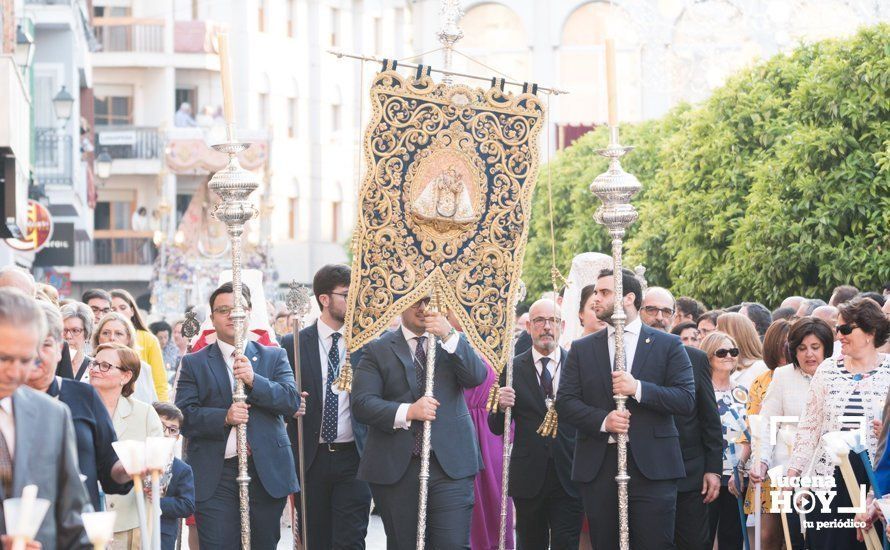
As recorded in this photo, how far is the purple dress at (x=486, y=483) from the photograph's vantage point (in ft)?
45.6

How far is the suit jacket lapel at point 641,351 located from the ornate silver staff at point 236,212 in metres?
2.34

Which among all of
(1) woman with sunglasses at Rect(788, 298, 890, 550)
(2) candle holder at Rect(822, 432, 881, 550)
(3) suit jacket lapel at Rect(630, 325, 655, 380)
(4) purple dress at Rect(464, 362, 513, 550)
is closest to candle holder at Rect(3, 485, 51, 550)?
(2) candle holder at Rect(822, 432, 881, 550)

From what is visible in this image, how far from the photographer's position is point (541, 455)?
42.0 feet

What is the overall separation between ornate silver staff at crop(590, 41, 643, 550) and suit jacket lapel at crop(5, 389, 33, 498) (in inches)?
197

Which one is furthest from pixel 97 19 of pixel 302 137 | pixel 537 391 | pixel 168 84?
pixel 537 391

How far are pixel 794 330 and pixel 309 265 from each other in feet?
Result: 199

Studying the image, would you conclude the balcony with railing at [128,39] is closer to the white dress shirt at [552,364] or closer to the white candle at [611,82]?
the white dress shirt at [552,364]

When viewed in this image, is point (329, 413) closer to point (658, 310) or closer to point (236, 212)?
point (236, 212)

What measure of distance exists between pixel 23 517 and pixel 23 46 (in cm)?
2442

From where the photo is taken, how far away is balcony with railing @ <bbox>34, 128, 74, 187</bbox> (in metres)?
36.0

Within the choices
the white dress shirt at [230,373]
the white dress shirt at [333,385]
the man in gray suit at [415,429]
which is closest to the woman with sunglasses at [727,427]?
the man in gray suit at [415,429]

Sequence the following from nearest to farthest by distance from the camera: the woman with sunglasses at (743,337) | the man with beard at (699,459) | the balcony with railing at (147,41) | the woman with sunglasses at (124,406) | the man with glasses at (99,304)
Result: the woman with sunglasses at (124,406)
the man with beard at (699,459)
the woman with sunglasses at (743,337)
the man with glasses at (99,304)
the balcony with railing at (147,41)

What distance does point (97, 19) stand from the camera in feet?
218

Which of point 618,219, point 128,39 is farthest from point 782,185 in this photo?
point 128,39
